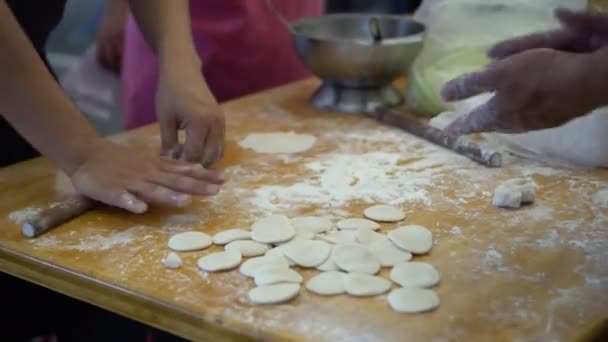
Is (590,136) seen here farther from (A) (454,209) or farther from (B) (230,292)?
(B) (230,292)

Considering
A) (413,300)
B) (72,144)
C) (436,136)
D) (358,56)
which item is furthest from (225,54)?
(413,300)

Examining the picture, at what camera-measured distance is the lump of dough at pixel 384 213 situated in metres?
1.14

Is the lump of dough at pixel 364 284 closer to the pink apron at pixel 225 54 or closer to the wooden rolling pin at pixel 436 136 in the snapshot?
the wooden rolling pin at pixel 436 136

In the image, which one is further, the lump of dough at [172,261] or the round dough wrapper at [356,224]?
the round dough wrapper at [356,224]

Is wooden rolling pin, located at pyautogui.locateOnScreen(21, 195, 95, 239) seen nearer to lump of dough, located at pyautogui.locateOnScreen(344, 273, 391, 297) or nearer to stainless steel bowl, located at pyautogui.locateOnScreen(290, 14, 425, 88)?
lump of dough, located at pyautogui.locateOnScreen(344, 273, 391, 297)

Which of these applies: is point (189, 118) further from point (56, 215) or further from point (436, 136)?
point (436, 136)

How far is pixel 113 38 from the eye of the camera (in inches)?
84.0

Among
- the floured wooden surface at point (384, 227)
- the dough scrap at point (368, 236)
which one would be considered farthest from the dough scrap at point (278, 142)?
the dough scrap at point (368, 236)

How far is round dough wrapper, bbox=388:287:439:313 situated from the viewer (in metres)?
0.87

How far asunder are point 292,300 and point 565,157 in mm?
714

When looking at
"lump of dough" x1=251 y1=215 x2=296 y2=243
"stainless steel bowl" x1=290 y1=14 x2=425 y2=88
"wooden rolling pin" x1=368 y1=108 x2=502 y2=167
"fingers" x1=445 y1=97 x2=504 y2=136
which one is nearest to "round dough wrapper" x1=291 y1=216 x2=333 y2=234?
"lump of dough" x1=251 y1=215 x2=296 y2=243

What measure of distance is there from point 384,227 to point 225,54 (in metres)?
0.88

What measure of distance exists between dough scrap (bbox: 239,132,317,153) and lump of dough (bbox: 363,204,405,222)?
0.32m

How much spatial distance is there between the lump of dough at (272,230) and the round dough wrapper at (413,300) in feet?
0.67
